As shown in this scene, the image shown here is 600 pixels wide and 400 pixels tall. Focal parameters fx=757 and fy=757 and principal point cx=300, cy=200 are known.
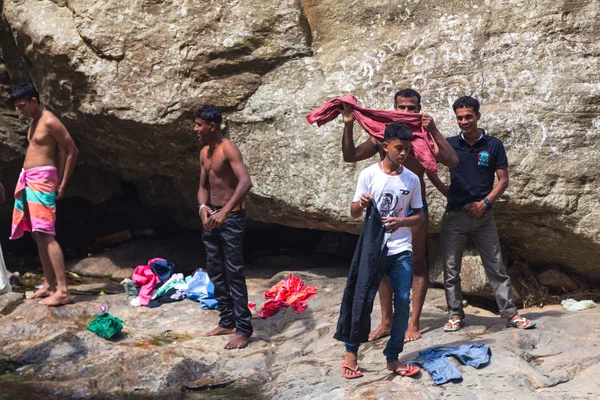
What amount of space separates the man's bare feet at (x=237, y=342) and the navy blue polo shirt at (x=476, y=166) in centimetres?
191

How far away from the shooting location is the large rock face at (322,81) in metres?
6.11

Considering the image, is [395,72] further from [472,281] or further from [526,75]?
[472,281]

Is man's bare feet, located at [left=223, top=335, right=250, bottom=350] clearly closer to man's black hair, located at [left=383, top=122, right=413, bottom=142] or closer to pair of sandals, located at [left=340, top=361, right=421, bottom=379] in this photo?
pair of sandals, located at [left=340, top=361, right=421, bottom=379]

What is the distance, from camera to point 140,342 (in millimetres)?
6027

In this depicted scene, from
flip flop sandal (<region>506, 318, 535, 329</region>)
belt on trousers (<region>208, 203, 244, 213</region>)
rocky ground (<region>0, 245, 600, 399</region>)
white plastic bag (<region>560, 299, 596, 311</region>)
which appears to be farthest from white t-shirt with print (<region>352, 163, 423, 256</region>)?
white plastic bag (<region>560, 299, 596, 311</region>)

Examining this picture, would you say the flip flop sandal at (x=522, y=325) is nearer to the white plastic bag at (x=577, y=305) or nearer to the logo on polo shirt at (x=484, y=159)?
the white plastic bag at (x=577, y=305)

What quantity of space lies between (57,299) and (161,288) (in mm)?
959

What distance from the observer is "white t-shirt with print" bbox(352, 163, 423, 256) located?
466 cm

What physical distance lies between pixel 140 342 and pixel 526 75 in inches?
150

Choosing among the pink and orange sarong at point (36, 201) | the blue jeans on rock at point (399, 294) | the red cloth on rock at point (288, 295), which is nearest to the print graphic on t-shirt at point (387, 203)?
the blue jeans on rock at point (399, 294)

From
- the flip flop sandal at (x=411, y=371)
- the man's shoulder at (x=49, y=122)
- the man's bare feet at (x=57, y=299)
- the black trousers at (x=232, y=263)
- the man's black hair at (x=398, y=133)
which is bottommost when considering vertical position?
the flip flop sandal at (x=411, y=371)

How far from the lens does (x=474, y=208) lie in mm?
5441

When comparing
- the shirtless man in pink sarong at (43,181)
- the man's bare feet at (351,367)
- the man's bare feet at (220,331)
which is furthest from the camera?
the shirtless man in pink sarong at (43,181)

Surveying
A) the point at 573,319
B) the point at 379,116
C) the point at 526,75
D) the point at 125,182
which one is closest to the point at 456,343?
the point at 573,319
